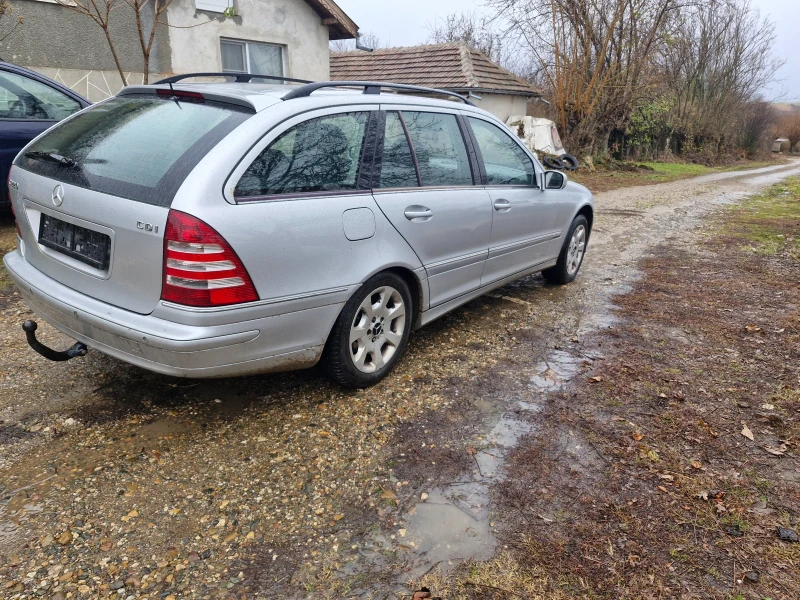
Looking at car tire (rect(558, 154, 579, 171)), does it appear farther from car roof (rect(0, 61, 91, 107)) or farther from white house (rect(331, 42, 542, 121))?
white house (rect(331, 42, 542, 121))

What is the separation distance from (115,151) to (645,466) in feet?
10.2

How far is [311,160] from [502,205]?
1.86 meters

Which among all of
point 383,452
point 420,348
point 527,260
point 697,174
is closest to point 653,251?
point 527,260

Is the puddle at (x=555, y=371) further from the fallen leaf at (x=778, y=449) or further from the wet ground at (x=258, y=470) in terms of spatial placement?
the fallen leaf at (x=778, y=449)

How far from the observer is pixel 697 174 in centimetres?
2578

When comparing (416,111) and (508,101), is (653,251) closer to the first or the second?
→ (416,111)

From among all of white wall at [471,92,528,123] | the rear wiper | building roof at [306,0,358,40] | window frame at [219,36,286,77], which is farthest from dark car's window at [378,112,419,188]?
white wall at [471,92,528,123]

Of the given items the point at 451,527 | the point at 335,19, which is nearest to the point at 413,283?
the point at 451,527

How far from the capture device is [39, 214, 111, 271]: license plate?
294cm

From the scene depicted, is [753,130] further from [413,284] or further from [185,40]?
[413,284]

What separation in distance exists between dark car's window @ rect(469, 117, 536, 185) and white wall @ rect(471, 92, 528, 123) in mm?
14223

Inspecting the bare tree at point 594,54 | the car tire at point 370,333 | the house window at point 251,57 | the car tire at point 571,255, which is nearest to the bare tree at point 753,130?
the bare tree at point 594,54

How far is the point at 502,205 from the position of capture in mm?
4621

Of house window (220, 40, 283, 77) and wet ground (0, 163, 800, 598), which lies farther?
house window (220, 40, 283, 77)
